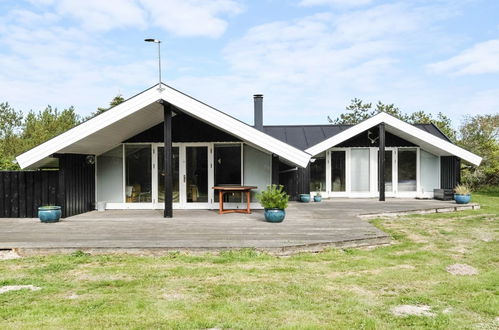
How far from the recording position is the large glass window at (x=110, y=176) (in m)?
10.5

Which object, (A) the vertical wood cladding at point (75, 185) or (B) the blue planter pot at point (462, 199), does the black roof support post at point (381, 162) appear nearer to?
(B) the blue planter pot at point (462, 199)

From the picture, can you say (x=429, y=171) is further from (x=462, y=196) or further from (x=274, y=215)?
(x=274, y=215)

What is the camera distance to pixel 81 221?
327 inches

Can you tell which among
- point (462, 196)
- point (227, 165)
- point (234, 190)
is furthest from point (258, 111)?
point (462, 196)

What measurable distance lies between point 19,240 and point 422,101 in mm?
25720

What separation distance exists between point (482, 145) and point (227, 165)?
593 inches

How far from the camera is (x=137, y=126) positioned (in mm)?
9828

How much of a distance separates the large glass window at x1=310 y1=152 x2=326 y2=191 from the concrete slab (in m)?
4.69

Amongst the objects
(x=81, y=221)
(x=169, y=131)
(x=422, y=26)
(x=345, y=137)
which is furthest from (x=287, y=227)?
(x=422, y=26)

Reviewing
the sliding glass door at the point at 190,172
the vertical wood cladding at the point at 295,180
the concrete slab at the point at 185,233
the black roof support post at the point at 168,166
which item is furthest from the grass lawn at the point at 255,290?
the vertical wood cladding at the point at 295,180

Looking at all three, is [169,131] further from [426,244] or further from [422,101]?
[422,101]

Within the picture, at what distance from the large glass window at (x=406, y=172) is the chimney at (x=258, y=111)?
17.1 ft

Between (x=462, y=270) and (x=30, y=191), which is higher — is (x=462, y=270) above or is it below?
below

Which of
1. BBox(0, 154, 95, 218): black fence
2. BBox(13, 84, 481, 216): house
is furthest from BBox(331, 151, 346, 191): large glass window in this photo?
BBox(0, 154, 95, 218): black fence
